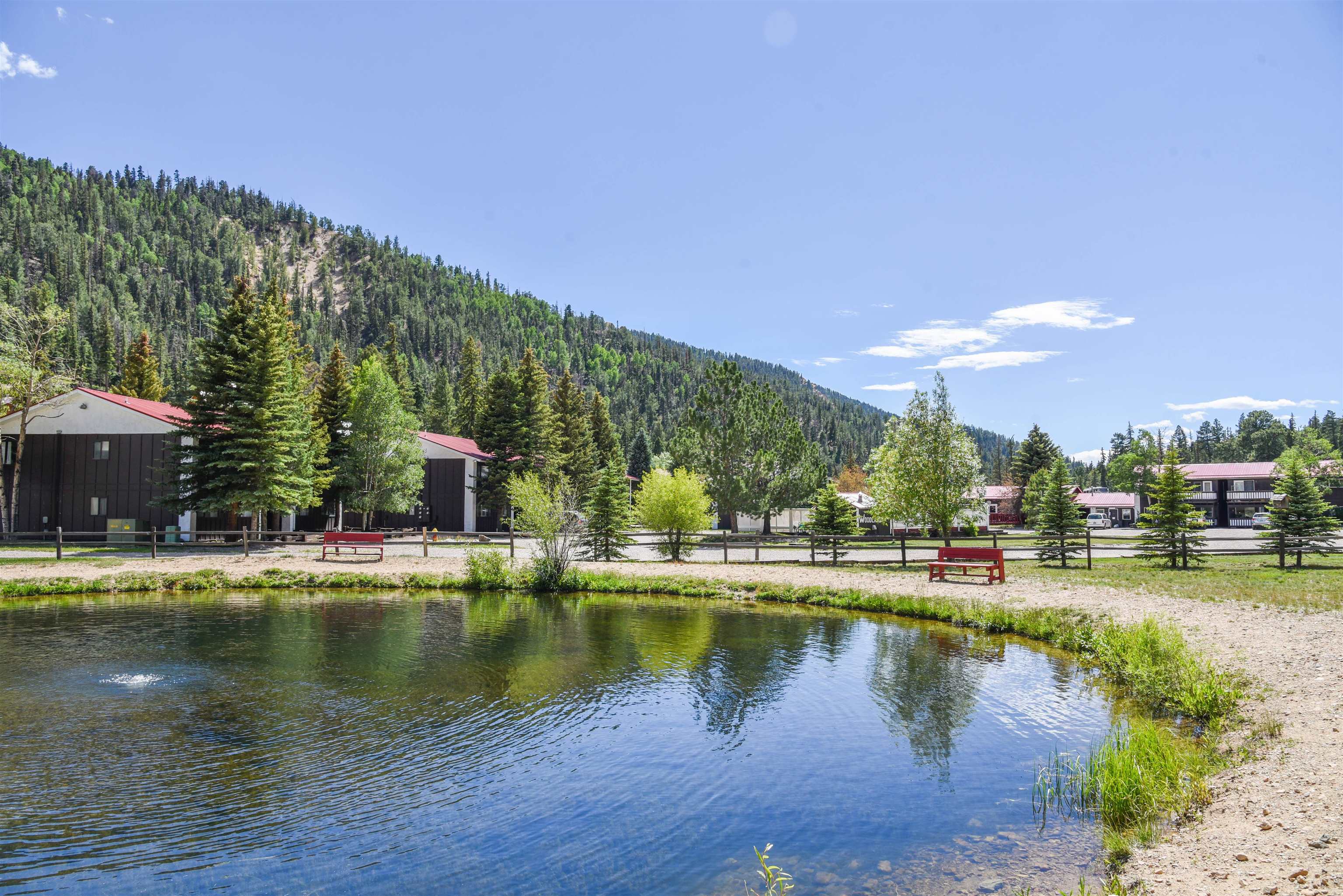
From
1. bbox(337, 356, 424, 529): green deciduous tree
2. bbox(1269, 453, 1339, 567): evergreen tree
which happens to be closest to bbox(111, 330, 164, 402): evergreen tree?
bbox(337, 356, 424, 529): green deciduous tree

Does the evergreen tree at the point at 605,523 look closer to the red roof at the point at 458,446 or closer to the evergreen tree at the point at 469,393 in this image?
the red roof at the point at 458,446

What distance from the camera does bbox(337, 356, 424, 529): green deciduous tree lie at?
4469 cm

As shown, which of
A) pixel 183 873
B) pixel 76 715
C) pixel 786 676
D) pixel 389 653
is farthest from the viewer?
pixel 389 653

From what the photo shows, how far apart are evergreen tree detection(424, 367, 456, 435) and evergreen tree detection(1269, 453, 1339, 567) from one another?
68155 mm

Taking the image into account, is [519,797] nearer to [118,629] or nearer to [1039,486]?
[118,629]

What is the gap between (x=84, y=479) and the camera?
1544 inches

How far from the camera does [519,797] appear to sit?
7918 millimetres

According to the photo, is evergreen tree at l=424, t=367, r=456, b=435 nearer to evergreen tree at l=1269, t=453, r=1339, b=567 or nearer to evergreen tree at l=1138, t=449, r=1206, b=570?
evergreen tree at l=1138, t=449, r=1206, b=570

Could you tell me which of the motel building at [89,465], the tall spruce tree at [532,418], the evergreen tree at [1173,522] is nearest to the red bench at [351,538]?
the motel building at [89,465]

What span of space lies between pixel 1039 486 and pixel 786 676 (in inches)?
2299

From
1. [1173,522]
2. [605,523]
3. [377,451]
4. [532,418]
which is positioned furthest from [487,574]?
[532,418]

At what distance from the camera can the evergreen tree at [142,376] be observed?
55.9 metres

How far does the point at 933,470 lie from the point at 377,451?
104ft

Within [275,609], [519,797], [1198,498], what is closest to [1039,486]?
[1198,498]
